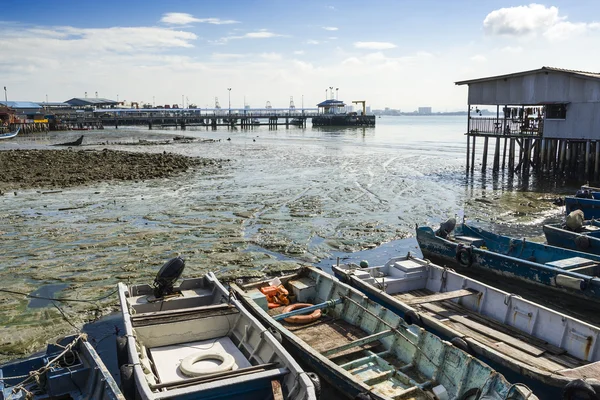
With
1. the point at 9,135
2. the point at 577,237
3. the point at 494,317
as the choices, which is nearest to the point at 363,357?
the point at 494,317

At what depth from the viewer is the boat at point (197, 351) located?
22.8 feet

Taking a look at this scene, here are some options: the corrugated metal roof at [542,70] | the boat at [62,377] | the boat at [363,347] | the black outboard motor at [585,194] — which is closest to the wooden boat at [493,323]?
the boat at [363,347]

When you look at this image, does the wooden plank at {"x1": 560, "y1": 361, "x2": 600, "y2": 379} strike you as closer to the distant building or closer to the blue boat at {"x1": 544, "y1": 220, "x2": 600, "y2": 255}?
the blue boat at {"x1": 544, "y1": 220, "x2": 600, "y2": 255}

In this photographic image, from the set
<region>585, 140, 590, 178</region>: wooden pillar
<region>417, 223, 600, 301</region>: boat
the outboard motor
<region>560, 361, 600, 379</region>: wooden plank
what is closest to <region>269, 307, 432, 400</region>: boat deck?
<region>560, 361, 600, 379</region>: wooden plank

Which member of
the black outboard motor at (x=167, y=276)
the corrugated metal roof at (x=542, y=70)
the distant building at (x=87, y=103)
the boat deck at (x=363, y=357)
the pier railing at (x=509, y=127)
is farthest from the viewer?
the distant building at (x=87, y=103)

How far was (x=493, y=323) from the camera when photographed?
404 inches

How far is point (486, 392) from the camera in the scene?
688 cm

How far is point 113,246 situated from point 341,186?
17021 millimetres

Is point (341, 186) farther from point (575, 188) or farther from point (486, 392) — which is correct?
point (486, 392)

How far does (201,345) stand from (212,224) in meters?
12.0

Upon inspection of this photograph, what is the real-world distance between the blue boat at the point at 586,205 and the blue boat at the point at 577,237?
287 cm

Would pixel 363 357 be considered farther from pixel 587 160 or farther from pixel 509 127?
pixel 509 127

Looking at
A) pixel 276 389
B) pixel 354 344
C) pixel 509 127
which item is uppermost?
pixel 509 127

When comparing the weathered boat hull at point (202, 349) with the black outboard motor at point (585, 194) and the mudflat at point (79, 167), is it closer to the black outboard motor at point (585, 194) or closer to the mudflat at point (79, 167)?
the black outboard motor at point (585, 194)
